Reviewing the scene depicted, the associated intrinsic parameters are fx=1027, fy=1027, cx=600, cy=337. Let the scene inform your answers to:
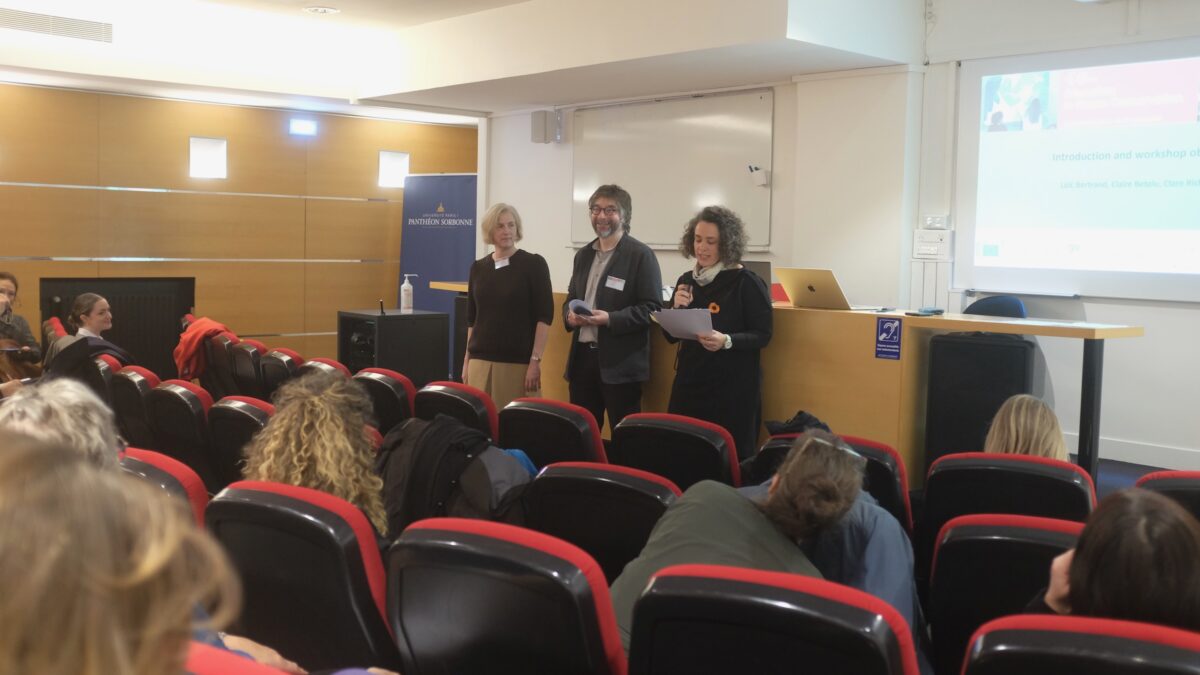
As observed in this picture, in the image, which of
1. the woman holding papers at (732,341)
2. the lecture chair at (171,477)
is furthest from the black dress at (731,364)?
the lecture chair at (171,477)

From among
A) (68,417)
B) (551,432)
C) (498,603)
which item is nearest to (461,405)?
(551,432)

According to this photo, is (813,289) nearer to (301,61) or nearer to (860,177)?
(860,177)

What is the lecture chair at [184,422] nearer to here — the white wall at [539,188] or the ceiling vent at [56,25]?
the white wall at [539,188]

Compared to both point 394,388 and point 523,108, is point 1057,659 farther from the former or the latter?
point 523,108

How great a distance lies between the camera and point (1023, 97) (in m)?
6.51

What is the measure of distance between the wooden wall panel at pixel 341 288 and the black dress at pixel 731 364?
21.4ft

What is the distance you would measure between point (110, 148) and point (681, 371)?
21.5 feet

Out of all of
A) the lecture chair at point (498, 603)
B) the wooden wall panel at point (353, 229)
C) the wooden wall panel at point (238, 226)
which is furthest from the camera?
the wooden wall panel at point (353, 229)

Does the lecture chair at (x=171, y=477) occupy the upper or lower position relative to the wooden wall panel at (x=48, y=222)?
lower

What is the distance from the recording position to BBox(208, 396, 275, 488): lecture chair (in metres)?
3.65

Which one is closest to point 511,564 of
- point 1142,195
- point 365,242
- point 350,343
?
point 1142,195

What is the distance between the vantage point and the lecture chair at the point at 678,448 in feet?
10.4

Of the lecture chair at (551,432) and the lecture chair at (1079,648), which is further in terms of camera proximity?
the lecture chair at (551,432)

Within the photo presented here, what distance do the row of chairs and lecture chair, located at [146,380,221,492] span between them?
2.03m
